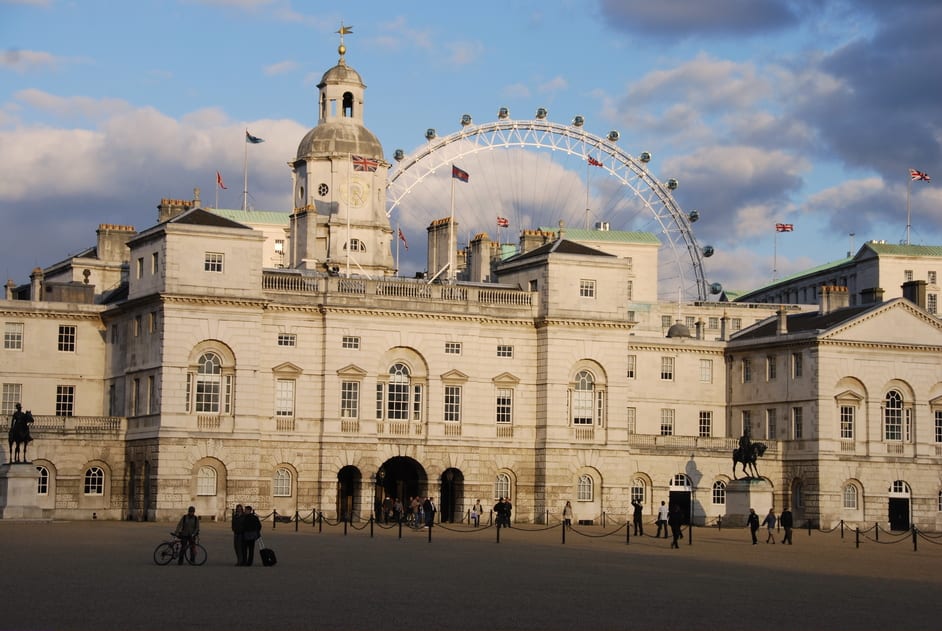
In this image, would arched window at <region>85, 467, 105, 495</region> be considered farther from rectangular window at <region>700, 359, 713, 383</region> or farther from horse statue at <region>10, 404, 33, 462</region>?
rectangular window at <region>700, 359, 713, 383</region>

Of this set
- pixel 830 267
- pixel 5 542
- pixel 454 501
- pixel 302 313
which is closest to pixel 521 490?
pixel 454 501

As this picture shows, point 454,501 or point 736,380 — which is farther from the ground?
point 736,380

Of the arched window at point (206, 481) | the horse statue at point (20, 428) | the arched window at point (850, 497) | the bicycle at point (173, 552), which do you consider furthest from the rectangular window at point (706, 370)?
the bicycle at point (173, 552)

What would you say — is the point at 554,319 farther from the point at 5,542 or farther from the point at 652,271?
the point at 652,271

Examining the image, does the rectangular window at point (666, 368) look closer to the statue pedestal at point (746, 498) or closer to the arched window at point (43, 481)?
the statue pedestal at point (746, 498)

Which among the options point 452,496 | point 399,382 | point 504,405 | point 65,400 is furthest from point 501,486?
point 65,400

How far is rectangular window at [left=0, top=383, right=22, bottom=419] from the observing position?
80375mm

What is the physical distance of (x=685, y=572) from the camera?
44.8 meters

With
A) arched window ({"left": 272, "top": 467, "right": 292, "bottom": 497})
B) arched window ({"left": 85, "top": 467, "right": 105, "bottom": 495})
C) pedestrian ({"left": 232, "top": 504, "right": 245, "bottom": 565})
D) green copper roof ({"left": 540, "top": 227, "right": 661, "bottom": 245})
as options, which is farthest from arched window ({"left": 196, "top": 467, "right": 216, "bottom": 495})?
green copper roof ({"left": 540, "top": 227, "right": 661, "bottom": 245})

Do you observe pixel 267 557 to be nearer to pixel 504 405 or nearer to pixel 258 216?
pixel 504 405

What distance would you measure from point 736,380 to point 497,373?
19.6 m

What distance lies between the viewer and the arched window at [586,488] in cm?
8338

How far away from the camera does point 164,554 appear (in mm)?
43219

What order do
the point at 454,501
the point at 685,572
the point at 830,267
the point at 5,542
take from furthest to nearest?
the point at 830,267, the point at 454,501, the point at 5,542, the point at 685,572
